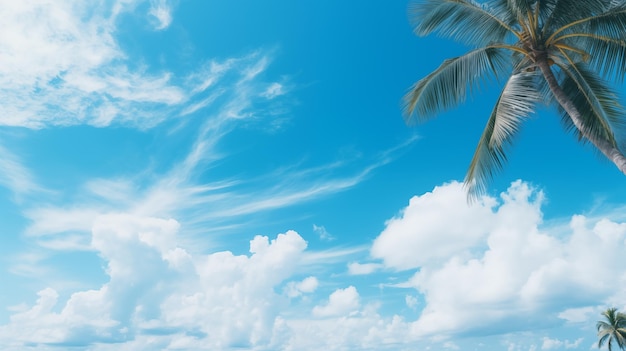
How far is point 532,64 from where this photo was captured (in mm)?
11562

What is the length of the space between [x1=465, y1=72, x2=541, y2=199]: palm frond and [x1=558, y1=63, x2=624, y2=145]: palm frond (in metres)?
0.91

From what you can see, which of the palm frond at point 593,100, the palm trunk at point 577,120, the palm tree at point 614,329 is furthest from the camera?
the palm tree at point 614,329

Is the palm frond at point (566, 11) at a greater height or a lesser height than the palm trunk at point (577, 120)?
greater

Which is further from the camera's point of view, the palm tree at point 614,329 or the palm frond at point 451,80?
the palm tree at point 614,329

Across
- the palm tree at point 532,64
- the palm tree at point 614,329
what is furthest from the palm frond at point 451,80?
the palm tree at point 614,329

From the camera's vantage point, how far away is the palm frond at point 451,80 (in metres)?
13.1

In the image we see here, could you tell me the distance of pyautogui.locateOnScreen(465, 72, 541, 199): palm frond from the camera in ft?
36.7

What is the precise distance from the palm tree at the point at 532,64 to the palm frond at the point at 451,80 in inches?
1.0

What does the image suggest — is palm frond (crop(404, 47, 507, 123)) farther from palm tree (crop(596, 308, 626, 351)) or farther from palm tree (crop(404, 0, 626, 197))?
palm tree (crop(596, 308, 626, 351))

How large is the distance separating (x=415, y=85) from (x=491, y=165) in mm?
3039

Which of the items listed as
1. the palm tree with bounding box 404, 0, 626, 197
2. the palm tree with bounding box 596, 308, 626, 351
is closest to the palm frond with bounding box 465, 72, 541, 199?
the palm tree with bounding box 404, 0, 626, 197

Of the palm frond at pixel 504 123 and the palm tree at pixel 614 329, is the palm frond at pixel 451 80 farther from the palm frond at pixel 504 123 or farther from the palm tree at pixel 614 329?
the palm tree at pixel 614 329

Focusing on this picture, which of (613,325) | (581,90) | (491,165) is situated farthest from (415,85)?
(613,325)

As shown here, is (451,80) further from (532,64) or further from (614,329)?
(614,329)
